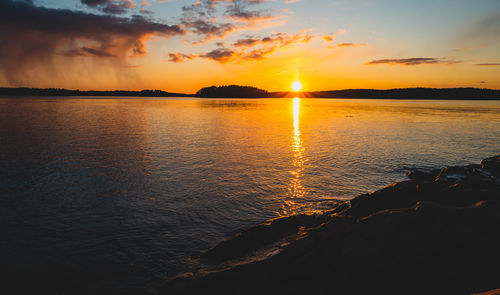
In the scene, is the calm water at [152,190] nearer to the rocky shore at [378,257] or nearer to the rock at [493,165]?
the rocky shore at [378,257]

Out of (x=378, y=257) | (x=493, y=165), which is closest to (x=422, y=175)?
(x=493, y=165)

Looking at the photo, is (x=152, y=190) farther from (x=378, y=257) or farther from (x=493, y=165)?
(x=493, y=165)

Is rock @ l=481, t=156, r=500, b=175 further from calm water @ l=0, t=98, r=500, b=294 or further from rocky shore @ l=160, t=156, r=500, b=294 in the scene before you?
rocky shore @ l=160, t=156, r=500, b=294

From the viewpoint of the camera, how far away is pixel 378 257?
6781 millimetres

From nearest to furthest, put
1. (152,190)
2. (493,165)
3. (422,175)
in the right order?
1. (152,190)
2. (422,175)
3. (493,165)

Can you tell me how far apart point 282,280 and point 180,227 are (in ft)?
20.9

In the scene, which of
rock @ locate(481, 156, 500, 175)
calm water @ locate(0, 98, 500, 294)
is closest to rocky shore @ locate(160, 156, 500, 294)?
calm water @ locate(0, 98, 500, 294)

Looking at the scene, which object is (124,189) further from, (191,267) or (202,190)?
(191,267)

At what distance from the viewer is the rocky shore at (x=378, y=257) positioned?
6156 millimetres

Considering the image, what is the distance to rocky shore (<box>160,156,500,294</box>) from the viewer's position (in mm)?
6156

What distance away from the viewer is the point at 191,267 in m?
8.80

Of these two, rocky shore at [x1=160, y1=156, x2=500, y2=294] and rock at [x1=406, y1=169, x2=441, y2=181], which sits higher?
rocky shore at [x1=160, y1=156, x2=500, y2=294]

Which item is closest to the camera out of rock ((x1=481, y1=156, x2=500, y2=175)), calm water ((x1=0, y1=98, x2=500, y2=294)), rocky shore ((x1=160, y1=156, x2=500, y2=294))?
rocky shore ((x1=160, y1=156, x2=500, y2=294))

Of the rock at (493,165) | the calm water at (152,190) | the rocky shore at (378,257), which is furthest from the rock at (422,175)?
the rocky shore at (378,257)
